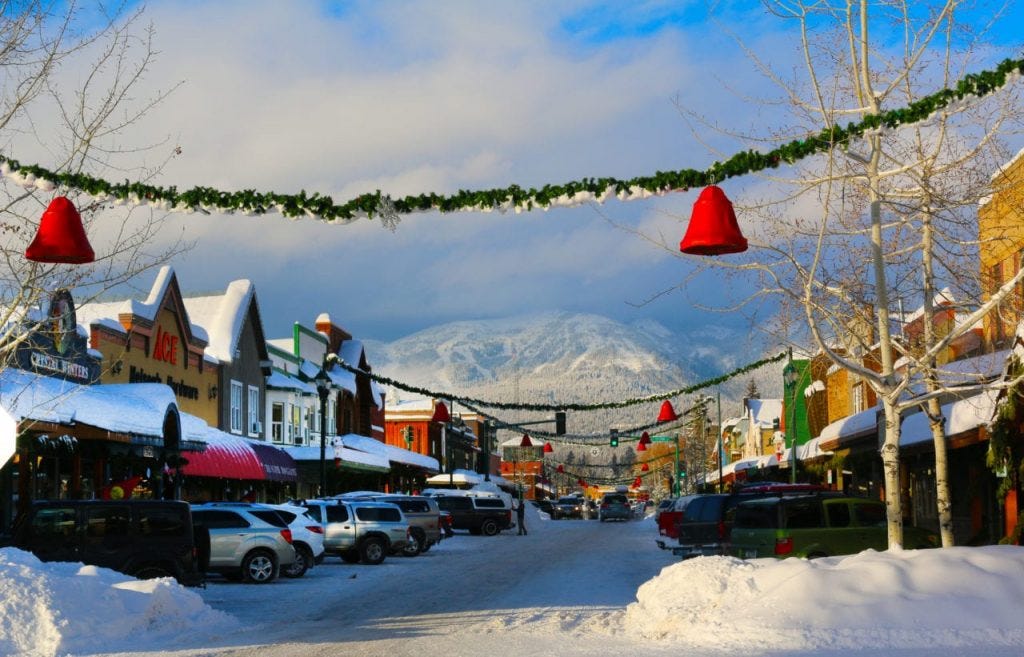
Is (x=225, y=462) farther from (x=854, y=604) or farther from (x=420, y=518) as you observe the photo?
(x=854, y=604)

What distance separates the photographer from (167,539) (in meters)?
20.1

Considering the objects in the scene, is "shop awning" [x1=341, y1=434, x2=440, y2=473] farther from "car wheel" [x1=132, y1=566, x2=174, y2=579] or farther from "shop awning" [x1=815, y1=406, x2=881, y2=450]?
"car wheel" [x1=132, y1=566, x2=174, y2=579]

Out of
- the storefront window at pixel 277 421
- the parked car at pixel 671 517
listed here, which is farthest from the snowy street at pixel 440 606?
the storefront window at pixel 277 421

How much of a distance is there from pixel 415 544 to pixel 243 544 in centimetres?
1165

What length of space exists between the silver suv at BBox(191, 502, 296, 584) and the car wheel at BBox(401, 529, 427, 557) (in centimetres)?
973

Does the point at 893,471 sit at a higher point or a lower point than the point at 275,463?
lower

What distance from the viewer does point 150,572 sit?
65.5ft

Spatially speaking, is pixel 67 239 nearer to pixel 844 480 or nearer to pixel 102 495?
pixel 102 495

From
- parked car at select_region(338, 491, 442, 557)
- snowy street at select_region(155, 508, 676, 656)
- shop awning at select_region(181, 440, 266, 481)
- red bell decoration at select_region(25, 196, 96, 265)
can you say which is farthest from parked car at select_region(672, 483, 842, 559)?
red bell decoration at select_region(25, 196, 96, 265)

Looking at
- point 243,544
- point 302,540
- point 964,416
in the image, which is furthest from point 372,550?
point 964,416

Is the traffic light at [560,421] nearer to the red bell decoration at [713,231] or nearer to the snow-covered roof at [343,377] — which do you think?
the snow-covered roof at [343,377]

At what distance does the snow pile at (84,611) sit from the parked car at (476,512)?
3737 cm

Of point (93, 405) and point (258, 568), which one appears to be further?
point (93, 405)

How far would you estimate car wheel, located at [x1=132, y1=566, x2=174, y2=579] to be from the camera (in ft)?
65.2
